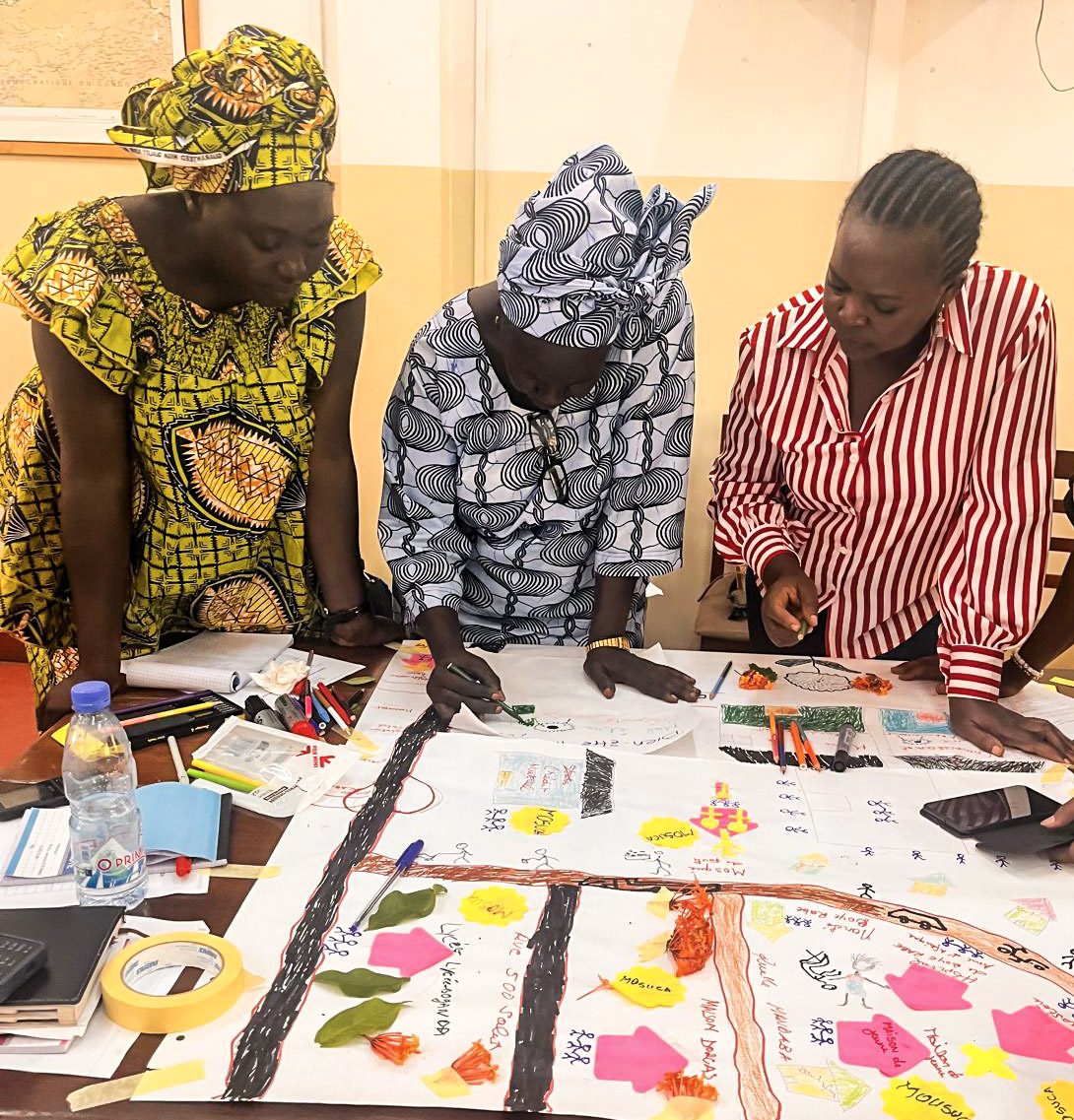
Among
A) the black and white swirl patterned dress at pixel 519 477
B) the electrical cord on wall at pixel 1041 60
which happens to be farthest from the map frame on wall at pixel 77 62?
A: the electrical cord on wall at pixel 1041 60

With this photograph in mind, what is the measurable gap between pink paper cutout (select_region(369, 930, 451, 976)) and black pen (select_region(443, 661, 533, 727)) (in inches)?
19.1

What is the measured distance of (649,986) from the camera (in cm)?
96

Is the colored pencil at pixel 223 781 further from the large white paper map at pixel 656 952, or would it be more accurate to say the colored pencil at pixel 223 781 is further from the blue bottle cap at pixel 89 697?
the blue bottle cap at pixel 89 697

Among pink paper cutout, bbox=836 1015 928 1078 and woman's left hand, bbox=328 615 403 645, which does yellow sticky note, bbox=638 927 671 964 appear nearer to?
pink paper cutout, bbox=836 1015 928 1078

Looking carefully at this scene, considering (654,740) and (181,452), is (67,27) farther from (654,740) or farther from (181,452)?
(654,740)

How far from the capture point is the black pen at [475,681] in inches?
58.2

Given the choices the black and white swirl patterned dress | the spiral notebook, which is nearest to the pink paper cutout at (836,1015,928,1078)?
the black and white swirl patterned dress

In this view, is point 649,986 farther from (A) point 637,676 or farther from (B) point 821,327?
(B) point 821,327

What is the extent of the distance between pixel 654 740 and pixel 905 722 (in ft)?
1.26

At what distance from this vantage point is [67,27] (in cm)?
300

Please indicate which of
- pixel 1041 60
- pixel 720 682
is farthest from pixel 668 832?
pixel 1041 60

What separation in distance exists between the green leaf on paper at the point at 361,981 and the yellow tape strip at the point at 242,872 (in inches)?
6.9

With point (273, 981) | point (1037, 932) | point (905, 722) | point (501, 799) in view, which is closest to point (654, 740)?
point (501, 799)

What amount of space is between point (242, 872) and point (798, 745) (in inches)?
28.9
